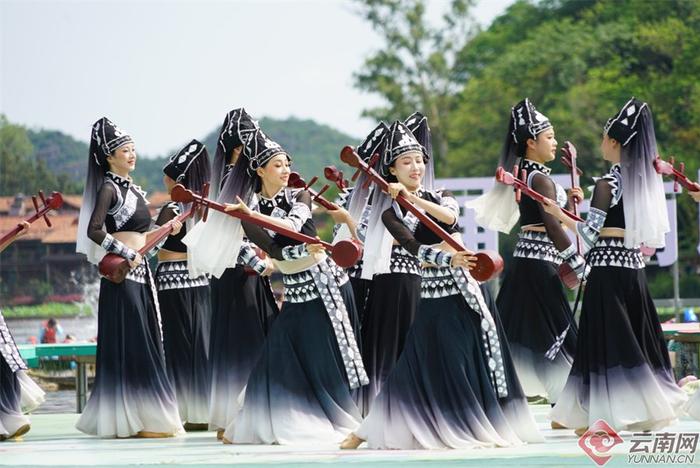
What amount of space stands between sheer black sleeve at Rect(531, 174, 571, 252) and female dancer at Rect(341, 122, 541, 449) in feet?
5.35

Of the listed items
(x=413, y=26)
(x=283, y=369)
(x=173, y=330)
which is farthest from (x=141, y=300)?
(x=413, y=26)

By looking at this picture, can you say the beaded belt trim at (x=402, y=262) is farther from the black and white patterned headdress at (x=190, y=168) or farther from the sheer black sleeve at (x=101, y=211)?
the sheer black sleeve at (x=101, y=211)

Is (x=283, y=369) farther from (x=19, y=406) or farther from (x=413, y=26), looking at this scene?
(x=413, y=26)

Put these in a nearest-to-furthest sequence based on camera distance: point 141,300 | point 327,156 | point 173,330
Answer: point 141,300, point 173,330, point 327,156

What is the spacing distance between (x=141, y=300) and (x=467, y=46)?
4008cm

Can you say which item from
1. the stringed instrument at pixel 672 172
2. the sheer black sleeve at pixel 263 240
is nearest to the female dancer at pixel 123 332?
the sheer black sleeve at pixel 263 240

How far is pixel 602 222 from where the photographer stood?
8.23 m

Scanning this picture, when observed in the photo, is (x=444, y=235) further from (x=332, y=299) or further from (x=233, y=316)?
(x=233, y=316)

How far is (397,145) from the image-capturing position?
7.93m

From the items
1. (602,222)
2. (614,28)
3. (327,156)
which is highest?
(327,156)

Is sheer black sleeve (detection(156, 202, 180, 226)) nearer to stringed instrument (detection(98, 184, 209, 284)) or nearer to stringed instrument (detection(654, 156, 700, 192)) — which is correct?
stringed instrument (detection(98, 184, 209, 284))

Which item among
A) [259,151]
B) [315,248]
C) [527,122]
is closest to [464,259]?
[315,248]

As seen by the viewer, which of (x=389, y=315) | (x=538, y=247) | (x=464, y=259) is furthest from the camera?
(x=538, y=247)

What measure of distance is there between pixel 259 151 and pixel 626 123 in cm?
219
